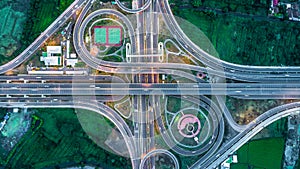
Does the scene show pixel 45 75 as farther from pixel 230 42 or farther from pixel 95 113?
Answer: pixel 230 42

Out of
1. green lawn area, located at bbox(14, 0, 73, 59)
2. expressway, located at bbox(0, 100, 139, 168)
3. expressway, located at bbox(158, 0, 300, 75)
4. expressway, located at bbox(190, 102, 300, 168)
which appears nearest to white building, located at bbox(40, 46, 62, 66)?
green lawn area, located at bbox(14, 0, 73, 59)

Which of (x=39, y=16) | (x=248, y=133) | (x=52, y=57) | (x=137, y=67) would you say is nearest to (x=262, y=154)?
(x=248, y=133)

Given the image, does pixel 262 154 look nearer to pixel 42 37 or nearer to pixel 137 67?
pixel 137 67

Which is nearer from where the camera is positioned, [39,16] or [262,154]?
[262,154]

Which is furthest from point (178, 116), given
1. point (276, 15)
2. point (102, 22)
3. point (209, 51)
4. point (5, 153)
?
point (5, 153)

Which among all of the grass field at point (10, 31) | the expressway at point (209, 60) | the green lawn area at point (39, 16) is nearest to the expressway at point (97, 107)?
the grass field at point (10, 31)

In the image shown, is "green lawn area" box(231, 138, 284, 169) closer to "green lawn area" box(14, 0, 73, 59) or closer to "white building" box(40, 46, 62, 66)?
"white building" box(40, 46, 62, 66)
